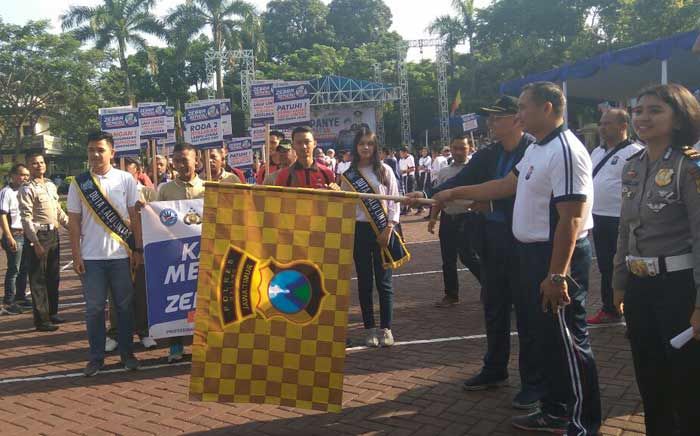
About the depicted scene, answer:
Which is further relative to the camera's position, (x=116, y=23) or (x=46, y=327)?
(x=116, y=23)

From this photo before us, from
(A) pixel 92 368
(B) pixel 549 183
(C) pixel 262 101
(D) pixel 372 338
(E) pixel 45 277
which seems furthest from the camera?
(C) pixel 262 101

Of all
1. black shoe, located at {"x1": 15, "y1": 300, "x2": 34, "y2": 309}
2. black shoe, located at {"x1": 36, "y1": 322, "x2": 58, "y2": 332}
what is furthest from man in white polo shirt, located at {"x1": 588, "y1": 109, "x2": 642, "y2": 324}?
black shoe, located at {"x1": 15, "y1": 300, "x2": 34, "y2": 309}

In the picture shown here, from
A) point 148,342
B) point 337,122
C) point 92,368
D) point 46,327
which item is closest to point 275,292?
point 92,368

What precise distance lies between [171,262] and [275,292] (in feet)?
7.75

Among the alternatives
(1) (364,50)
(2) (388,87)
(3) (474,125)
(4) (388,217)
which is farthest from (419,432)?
(1) (364,50)

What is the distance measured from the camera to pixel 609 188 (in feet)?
19.9

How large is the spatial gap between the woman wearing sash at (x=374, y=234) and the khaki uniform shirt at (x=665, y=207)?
2870 mm

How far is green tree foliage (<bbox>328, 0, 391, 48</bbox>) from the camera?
69.2 metres

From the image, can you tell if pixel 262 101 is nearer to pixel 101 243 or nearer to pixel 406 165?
pixel 101 243

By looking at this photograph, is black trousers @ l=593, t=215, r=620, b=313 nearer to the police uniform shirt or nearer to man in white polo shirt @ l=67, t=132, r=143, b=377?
the police uniform shirt

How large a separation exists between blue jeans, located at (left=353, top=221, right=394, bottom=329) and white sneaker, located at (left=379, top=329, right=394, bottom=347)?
5cm

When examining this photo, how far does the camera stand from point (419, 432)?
4012mm

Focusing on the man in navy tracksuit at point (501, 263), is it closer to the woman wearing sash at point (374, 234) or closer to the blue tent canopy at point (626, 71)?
the woman wearing sash at point (374, 234)

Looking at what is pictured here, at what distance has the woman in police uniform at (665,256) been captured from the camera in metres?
2.92
